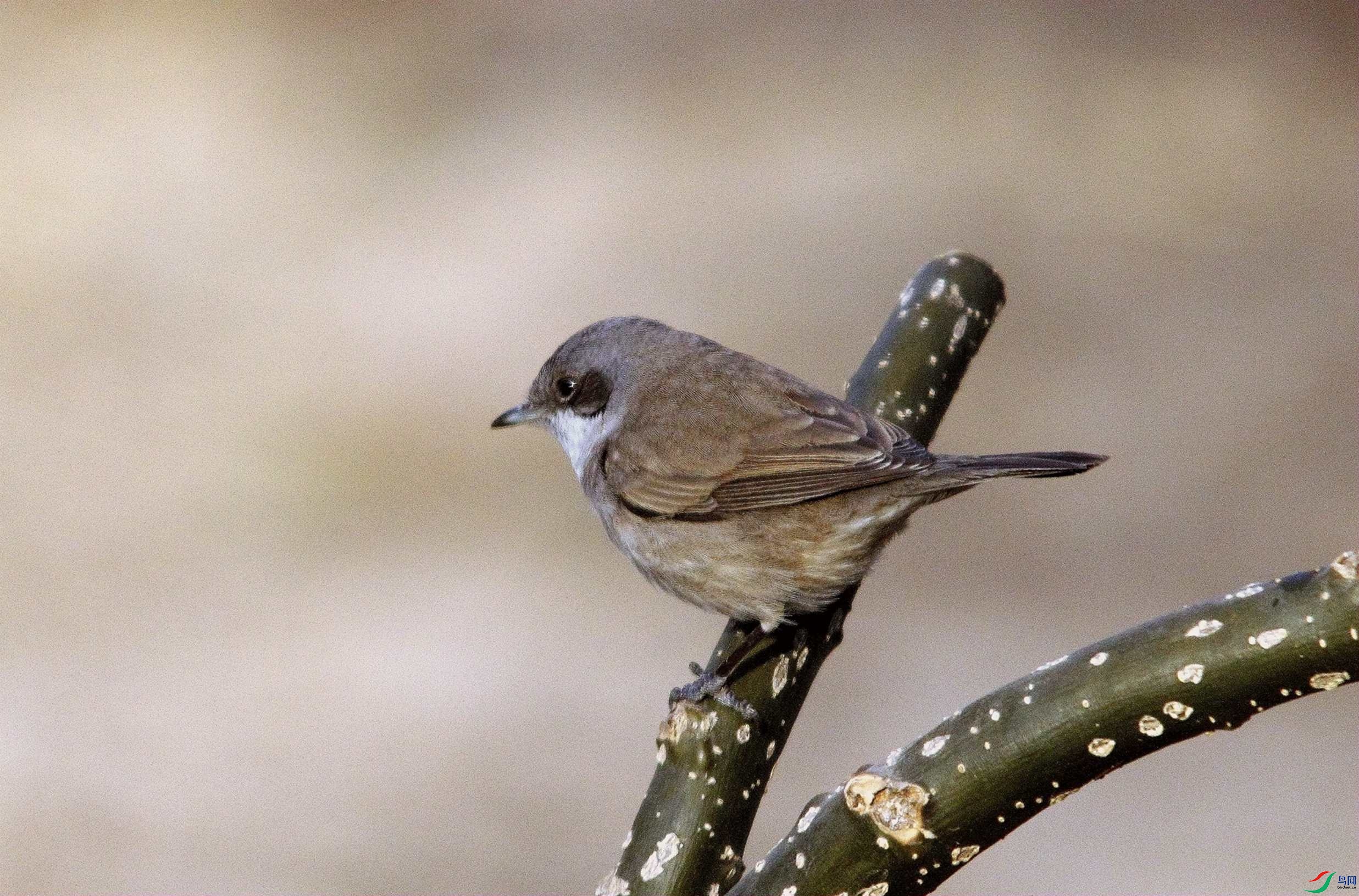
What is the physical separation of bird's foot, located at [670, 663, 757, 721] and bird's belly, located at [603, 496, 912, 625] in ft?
1.17

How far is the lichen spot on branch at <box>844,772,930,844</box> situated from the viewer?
2.19m

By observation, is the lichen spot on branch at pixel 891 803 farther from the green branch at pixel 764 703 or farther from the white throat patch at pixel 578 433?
the white throat patch at pixel 578 433

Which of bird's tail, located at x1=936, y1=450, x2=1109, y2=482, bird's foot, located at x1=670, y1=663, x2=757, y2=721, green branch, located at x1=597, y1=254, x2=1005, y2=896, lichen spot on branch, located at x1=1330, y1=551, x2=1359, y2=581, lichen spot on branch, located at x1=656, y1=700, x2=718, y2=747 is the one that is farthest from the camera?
bird's tail, located at x1=936, y1=450, x2=1109, y2=482

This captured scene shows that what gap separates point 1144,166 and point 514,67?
4.54m

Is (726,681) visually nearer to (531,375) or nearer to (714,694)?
(714,694)

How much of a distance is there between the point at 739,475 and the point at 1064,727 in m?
1.95

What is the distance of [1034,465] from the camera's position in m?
3.31

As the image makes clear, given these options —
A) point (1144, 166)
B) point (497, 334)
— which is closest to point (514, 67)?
point (497, 334)

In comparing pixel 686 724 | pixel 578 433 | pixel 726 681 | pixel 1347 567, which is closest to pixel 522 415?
pixel 578 433

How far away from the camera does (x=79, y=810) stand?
644 centimetres

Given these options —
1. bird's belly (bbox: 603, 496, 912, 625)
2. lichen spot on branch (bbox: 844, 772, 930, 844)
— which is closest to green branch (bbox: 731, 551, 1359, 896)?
lichen spot on branch (bbox: 844, 772, 930, 844)

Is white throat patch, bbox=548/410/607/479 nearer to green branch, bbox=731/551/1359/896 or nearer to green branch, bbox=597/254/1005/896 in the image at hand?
green branch, bbox=597/254/1005/896

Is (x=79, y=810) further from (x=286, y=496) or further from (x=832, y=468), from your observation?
(x=832, y=468)

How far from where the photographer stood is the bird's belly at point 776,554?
3758 millimetres
